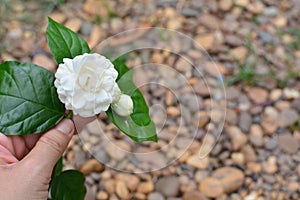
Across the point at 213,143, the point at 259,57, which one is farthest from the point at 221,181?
the point at 259,57

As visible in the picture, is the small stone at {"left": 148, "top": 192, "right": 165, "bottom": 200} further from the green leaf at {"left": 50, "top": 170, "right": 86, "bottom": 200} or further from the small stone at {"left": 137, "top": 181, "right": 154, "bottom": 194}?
the green leaf at {"left": 50, "top": 170, "right": 86, "bottom": 200}

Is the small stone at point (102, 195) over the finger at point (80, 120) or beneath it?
beneath

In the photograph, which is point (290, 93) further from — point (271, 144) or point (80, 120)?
point (80, 120)

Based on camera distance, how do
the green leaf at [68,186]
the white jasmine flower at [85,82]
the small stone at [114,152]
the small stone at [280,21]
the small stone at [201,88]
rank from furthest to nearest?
the small stone at [280,21] < the small stone at [201,88] < the small stone at [114,152] < the green leaf at [68,186] < the white jasmine flower at [85,82]

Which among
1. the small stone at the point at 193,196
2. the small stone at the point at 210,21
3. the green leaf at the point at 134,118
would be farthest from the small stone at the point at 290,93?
the green leaf at the point at 134,118

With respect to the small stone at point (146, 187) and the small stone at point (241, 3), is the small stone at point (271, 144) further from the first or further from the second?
the small stone at point (241, 3)

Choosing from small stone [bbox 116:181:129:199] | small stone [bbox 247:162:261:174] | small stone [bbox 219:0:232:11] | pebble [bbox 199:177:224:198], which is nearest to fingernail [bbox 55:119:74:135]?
small stone [bbox 116:181:129:199]

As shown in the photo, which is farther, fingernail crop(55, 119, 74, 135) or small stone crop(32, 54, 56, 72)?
small stone crop(32, 54, 56, 72)
